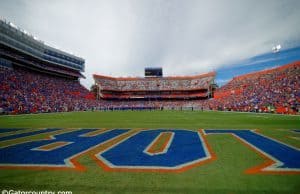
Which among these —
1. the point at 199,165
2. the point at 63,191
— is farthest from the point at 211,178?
the point at 63,191

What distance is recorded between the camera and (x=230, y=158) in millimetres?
5398

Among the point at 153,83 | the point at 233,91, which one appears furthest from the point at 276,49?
the point at 153,83

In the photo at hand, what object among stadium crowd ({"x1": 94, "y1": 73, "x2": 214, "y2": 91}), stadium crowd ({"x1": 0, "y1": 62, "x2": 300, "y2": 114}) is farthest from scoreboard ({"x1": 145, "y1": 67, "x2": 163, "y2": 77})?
stadium crowd ({"x1": 0, "y1": 62, "x2": 300, "y2": 114})

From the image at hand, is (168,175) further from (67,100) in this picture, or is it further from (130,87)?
(130,87)

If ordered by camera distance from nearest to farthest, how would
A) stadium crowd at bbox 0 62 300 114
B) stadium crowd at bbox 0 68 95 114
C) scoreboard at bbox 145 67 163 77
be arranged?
stadium crowd at bbox 0 62 300 114 < stadium crowd at bbox 0 68 95 114 < scoreboard at bbox 145 67 163 77

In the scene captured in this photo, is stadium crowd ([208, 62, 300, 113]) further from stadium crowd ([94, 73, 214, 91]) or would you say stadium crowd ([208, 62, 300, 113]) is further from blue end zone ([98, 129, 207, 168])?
blue end zone ([98, 129, 207, 168])

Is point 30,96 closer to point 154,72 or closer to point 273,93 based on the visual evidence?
point 273,93

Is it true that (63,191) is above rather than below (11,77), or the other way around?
below

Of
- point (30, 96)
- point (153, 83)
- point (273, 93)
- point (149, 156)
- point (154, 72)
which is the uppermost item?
point (154, 72)

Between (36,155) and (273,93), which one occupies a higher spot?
(273,93)

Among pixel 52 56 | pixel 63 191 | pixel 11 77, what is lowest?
Result: pixel 63 191

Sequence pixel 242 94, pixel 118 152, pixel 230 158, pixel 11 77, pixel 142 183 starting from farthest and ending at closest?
pixel 242 94
pixel 11 77
pixel 118 152
pixel 230 158
pixel 142 183

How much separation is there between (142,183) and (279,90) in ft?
148

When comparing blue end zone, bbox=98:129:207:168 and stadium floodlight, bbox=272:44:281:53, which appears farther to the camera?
stadium floodlight, bbox=272:44:281:53
